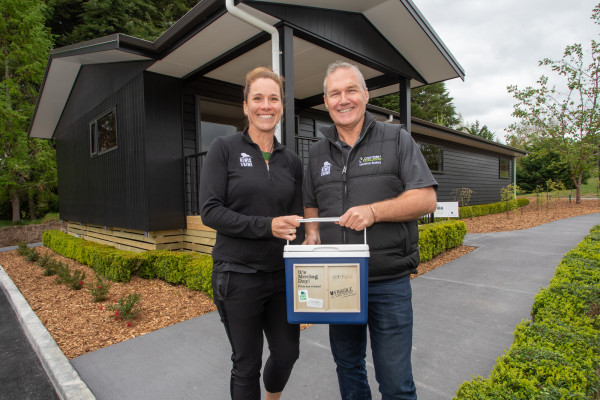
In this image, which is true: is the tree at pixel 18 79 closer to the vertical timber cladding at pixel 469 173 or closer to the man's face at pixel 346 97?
the vertical timber cladding at pixel 469 173

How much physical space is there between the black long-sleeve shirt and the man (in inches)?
7.7

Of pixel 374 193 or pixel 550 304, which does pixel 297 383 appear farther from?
pixel 550 304

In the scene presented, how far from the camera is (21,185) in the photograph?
1423 centimetres

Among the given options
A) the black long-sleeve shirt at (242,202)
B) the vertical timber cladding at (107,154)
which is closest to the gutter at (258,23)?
the black long-sleeve shirt at (242,202)

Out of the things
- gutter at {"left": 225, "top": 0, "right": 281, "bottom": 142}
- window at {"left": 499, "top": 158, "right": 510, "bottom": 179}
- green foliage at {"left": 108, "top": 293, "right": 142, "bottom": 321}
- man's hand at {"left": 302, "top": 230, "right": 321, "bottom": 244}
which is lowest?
green foliage at {"left": 108, "top": 293, "right": 142, "bottom": 321}

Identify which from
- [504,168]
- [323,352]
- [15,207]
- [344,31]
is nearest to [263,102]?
[323,352]

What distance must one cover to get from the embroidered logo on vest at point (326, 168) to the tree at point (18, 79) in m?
15.7

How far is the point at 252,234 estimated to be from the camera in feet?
4.73

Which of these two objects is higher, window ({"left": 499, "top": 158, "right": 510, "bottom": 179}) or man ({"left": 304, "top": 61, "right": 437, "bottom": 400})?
window ({"left": 499, "top": 158, "right": 510, "bottom": 179})

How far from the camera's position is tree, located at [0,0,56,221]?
13.1m

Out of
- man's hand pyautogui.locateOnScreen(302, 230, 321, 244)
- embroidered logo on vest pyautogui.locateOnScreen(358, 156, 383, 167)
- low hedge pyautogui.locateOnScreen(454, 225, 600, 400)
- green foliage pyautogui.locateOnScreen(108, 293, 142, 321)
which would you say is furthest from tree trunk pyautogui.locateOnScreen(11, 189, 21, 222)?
low hedge pyautogui.locateOnScreen(454, 225, 600, 400)

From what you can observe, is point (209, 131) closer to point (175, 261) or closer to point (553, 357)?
point (175, 261)

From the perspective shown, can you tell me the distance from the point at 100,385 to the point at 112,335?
40.9 inches

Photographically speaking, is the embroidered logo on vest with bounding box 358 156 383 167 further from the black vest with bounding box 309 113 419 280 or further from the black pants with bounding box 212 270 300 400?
the black pants with bounding box 212 270 300 400
